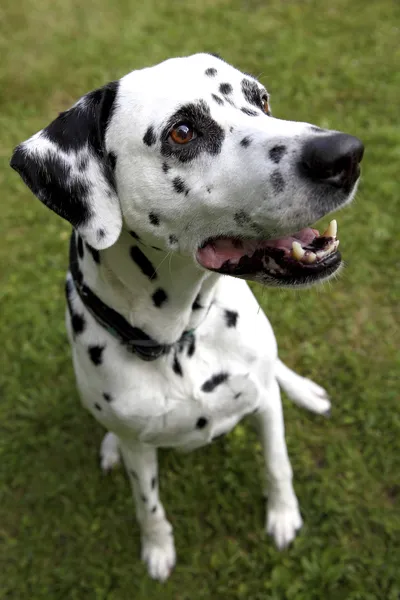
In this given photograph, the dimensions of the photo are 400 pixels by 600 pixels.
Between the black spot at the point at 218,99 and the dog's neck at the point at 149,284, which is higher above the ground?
the black spot at the point at 218,99

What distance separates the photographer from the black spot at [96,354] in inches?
89.0

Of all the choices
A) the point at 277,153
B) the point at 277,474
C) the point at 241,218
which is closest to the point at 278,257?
the point at 241,218

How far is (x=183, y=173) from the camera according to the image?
1786 mm

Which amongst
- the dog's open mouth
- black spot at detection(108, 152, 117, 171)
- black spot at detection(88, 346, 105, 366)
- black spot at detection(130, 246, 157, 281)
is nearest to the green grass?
black spot at detection(88, 346, 105, 366)

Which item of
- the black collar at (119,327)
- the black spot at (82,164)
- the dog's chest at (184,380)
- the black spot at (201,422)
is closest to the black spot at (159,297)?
the black collar at (119,327)

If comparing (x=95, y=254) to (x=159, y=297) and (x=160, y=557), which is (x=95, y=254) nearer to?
(x=159, y=297)

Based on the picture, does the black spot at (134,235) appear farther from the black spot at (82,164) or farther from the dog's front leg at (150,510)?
the dog's front leg at (150,510)

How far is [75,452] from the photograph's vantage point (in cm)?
363

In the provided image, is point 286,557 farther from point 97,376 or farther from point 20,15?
point 20,15

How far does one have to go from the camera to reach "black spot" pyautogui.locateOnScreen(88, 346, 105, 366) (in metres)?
2.26

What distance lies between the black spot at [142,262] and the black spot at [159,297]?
0.07 metres

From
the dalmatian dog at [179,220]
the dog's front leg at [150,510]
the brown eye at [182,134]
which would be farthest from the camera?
the dog's front leg at [150,510]

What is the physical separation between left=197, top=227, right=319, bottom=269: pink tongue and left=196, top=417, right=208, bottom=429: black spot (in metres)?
0.86

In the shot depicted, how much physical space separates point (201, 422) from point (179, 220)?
1.01 metres
